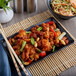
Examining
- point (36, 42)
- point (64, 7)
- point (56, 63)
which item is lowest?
point (56, 63)

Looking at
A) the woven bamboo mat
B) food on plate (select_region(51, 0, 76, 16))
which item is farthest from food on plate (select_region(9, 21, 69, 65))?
food on plate (select_region(51, 0, 76, 16))

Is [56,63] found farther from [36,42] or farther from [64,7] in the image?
[64,7]

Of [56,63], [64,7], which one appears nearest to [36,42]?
[56,63]

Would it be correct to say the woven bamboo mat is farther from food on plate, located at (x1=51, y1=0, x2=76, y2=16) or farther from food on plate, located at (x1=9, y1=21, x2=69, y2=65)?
food on plate, located at (x1=51, y1=0, x2=76, y2=16)

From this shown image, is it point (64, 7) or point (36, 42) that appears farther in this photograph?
point (64, 7)

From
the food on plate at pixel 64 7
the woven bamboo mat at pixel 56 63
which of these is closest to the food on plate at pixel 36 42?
the woven bamboo mat at pixel 56 63

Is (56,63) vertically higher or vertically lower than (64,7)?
lower

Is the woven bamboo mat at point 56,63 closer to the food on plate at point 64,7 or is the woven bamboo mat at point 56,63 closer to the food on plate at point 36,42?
the food on plate at point 36,42
